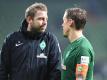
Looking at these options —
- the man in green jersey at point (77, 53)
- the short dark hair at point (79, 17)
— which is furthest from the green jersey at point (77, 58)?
the short dark hair at point (79, 17)

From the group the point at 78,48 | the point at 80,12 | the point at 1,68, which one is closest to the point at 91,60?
the point at 78,48

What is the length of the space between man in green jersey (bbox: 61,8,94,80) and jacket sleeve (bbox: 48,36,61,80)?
0.45ft

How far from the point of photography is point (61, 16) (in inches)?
298

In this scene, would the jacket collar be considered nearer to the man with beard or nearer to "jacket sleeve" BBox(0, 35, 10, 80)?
the man with beard

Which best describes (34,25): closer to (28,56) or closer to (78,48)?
(28,56)

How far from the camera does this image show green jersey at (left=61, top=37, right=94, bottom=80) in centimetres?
258

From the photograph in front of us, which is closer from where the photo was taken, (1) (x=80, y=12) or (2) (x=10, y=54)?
(1) (x=80, y=12)

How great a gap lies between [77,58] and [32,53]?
45cm

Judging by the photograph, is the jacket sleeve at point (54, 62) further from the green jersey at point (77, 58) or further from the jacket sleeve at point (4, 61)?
the jacket sleeve at point (4, 61)

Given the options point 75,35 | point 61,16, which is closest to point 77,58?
point 75,35

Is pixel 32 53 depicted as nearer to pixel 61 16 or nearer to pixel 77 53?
pixel 77 53

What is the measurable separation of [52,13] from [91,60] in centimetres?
508

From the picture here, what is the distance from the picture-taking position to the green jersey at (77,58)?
258cm

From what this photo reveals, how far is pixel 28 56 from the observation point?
2887 millimetres
